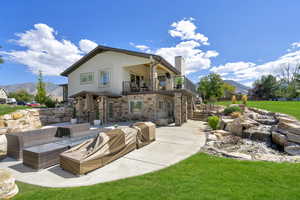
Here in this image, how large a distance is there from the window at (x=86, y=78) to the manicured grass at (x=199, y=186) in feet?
42.1

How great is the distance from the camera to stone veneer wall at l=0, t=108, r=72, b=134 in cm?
975

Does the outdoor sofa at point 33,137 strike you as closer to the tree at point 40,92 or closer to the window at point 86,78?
the window at point 86,78

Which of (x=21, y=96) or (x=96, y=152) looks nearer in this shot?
(x=96, y=152)

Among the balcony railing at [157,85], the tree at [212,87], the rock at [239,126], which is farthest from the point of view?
the tree at [212,87]

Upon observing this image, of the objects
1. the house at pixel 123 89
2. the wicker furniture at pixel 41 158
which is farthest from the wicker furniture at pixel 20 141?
the house at pixel 123 89

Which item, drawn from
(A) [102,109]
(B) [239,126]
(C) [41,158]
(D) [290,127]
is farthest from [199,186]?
(A) [102,109]

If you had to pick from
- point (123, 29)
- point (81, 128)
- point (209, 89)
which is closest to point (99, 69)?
point (123, 29)

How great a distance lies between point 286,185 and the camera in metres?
2.99

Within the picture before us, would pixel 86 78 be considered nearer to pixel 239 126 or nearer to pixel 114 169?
pixel 114 169

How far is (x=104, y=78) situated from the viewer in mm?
14359

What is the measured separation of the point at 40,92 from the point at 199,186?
2703cm

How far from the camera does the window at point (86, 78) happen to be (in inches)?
587

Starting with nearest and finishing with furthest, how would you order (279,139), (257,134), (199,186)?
(199,186), (279,139), (257,134)

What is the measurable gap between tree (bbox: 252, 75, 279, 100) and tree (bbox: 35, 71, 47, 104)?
177 feet
